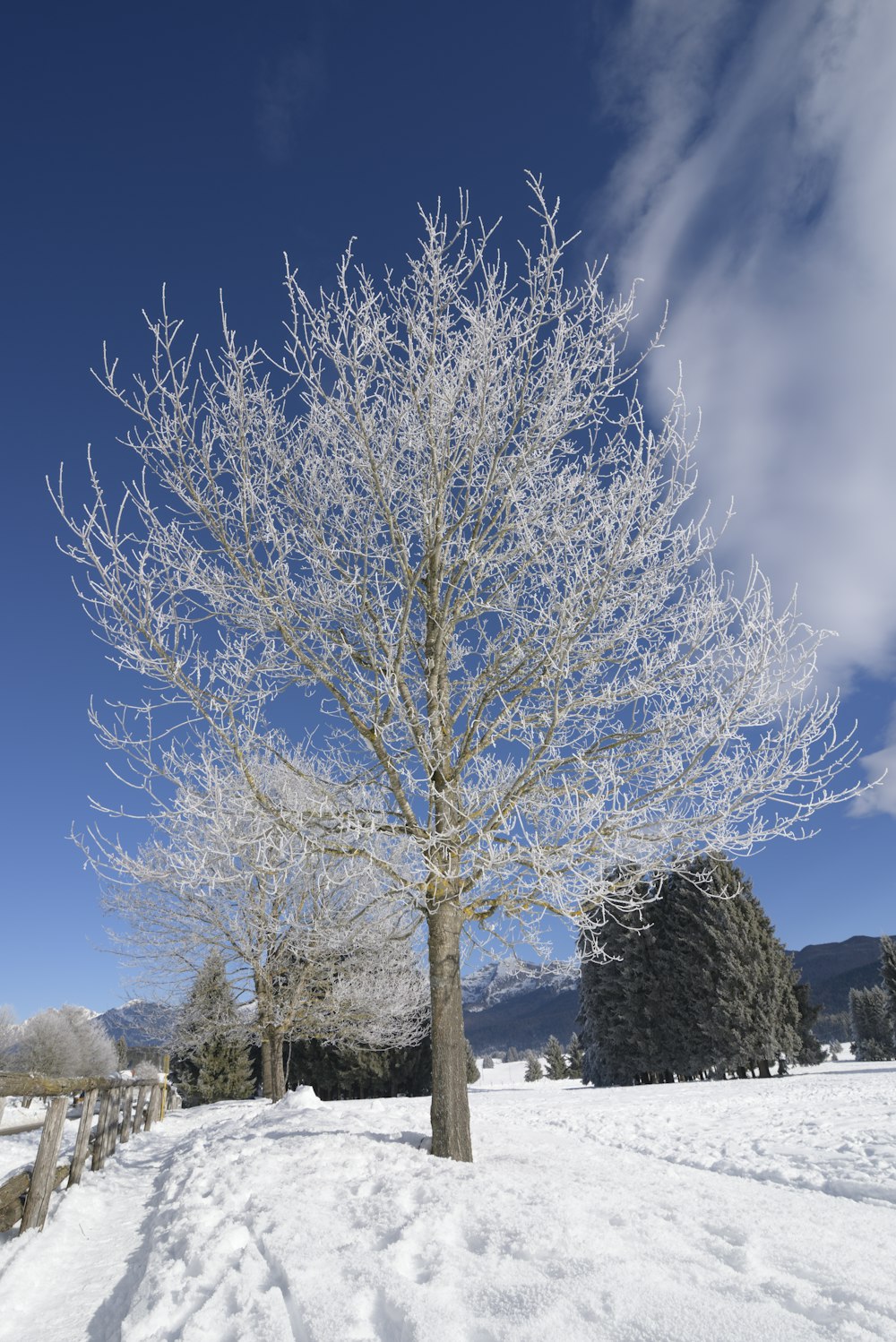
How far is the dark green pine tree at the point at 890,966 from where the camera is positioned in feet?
121

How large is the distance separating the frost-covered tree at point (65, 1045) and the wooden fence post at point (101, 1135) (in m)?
33.8

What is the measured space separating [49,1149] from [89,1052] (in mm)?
96738

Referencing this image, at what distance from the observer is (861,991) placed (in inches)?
1895

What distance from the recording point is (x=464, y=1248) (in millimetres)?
3668

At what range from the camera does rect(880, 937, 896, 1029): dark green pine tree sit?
36750 millimetres

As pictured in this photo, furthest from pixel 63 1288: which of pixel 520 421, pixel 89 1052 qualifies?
pixel 89 1052

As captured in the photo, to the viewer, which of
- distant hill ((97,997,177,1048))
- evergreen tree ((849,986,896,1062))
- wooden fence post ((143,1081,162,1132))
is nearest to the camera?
wooden fence post ((143,1081,162,1132))

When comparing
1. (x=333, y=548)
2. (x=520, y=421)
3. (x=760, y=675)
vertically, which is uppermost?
(x=520, y=421)

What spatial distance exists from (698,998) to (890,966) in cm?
1468

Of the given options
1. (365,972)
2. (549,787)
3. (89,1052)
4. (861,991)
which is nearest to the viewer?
(549,787)

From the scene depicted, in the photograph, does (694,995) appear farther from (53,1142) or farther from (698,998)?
(53,1142)

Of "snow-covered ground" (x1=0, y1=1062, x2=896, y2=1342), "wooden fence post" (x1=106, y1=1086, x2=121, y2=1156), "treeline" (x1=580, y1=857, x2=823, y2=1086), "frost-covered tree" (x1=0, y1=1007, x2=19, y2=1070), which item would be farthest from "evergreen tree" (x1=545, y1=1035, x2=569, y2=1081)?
"snow-covered ground" (x1=0, y1=1062, x2=896, y2=1342)

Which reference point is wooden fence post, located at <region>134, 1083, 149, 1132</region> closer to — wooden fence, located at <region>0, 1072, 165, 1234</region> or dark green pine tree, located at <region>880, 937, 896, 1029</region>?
wooden fence, located at <region>0, 1072, 165, 1234</region>

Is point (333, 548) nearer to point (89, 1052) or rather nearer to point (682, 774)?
point (682, 774)
